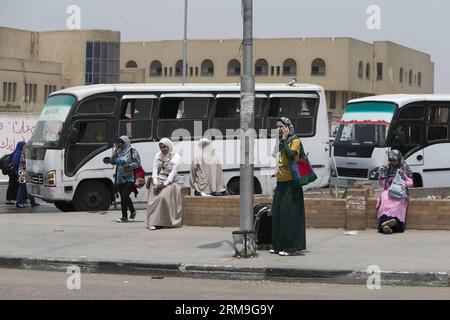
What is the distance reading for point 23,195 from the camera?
70.9 feet

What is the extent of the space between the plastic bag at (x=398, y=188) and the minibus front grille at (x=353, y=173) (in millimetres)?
8605

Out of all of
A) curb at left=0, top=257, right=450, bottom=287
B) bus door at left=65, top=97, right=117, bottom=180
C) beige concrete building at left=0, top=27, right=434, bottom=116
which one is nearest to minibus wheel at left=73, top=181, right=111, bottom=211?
bus door at left=65, top=97, right=117, bottom=180

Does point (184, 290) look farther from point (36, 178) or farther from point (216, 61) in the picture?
point (216, 61)

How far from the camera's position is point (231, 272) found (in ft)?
36.2

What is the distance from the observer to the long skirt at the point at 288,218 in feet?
38.8

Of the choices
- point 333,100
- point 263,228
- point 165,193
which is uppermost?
point 333,100

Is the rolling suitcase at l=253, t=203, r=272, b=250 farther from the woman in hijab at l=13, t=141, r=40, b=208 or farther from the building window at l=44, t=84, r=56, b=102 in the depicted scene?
the building window at l=44, t=84, r=56, b=102

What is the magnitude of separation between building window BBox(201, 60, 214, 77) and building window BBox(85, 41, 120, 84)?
22.3 metres

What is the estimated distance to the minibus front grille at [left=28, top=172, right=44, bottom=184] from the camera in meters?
19.6

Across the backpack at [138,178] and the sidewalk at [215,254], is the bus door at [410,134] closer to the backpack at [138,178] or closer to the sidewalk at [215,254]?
the backpack at [138,178]

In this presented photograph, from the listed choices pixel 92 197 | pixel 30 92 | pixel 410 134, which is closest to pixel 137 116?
pixel 92 197

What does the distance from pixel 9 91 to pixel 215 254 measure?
6115 cm

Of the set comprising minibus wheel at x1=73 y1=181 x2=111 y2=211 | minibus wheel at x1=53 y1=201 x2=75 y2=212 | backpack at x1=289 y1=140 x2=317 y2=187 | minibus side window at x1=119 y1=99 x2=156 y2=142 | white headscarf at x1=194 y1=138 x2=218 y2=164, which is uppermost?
minibus side window at x1=119 y1=99 x2=156 y2=142

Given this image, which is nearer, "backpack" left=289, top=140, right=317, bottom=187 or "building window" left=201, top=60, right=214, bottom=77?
"backpack" left=289, top=140, right=317, bottom=187
